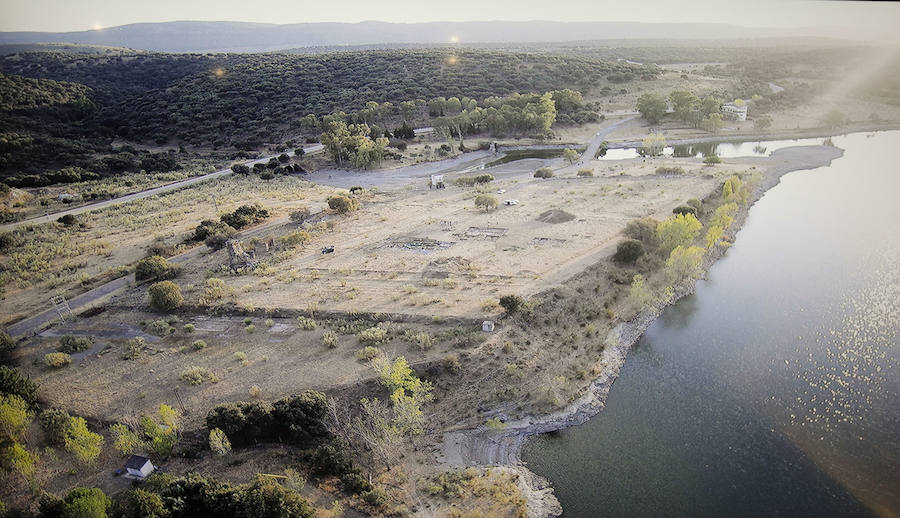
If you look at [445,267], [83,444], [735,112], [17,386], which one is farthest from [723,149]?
[17,386]

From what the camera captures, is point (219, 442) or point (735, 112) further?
point (735, 112)

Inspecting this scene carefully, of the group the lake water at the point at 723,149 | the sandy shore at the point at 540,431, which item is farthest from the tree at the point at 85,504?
the lake water at the point at 723,149

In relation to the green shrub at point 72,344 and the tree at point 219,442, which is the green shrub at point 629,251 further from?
the green shrub at point 72,344

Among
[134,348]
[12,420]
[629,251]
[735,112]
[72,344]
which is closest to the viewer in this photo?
[12,420]

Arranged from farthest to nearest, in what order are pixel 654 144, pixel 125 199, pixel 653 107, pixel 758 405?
pixel 653 107, pixel 654 144, pixel 125 199, pixel 758 405

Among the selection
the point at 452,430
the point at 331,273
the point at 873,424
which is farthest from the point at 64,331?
the point at 873,424

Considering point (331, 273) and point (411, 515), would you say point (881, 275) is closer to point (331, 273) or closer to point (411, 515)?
point (411, 515)

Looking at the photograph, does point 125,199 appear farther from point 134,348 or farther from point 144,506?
point 144,506
